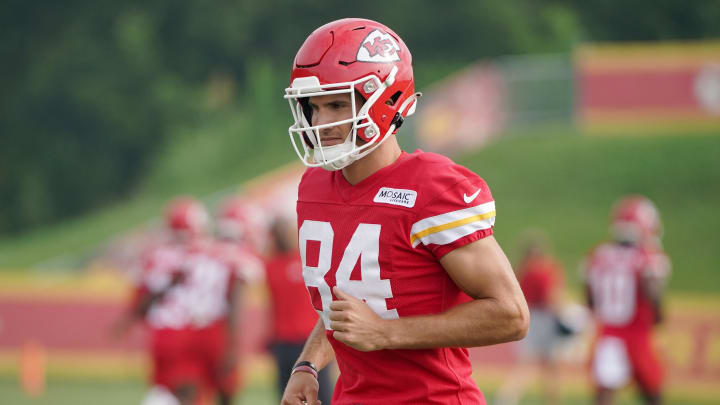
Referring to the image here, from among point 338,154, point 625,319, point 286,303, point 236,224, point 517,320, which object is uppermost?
point 338,154

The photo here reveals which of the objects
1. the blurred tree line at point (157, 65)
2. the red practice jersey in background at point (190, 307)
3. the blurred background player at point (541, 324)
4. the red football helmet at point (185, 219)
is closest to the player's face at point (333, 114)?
the red practice jersey in background at point (190, 307)

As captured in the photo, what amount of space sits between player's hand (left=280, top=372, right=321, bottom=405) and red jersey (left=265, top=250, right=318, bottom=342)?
4.51 meters

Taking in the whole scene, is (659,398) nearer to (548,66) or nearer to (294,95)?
(294,95)

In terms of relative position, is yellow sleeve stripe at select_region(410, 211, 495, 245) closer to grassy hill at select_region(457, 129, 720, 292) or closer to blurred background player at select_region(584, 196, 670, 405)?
blurred background player at select_region(584, 196, 670, 405)

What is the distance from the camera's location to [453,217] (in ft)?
9.30

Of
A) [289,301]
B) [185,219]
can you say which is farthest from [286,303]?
[185,219]

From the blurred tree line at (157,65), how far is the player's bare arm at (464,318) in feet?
80.5

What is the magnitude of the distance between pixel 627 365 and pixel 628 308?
1.60ft

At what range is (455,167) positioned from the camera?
296 cm

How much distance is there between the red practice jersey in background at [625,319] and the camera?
8.41 meters

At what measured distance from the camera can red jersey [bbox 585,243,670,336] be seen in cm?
857

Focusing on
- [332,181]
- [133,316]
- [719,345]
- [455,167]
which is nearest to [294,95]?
[332,181]

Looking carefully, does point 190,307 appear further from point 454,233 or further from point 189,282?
point 454,233

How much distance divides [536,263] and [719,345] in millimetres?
2312
